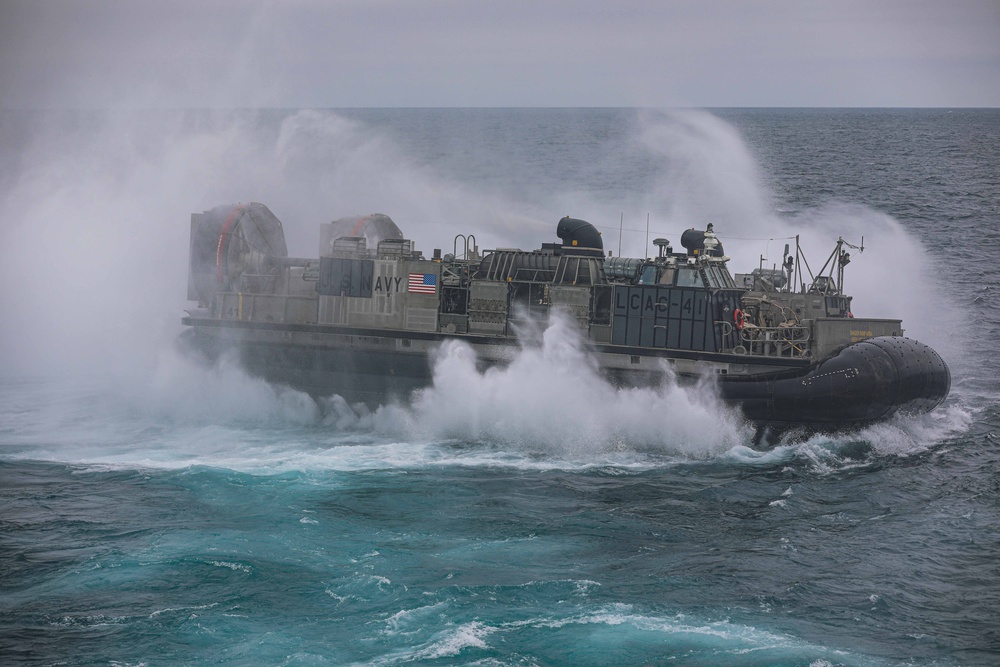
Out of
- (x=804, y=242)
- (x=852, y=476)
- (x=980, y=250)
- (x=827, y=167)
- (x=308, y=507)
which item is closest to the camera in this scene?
(x=308, y=507)

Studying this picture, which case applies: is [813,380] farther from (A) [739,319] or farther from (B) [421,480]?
(B) [421,480]

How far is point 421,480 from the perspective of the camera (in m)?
24.2

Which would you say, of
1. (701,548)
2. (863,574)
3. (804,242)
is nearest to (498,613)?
(701,548)

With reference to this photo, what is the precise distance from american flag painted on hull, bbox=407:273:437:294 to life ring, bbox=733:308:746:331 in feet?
27.5

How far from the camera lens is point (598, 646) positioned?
51.4 feet

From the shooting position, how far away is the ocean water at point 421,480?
16266 mm

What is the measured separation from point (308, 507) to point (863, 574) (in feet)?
36.2

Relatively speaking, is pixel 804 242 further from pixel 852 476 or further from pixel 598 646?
pixel 598 646

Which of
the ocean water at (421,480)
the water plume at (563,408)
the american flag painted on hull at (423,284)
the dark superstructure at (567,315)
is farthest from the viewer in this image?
→ the american flag painted on hull at (423,284)

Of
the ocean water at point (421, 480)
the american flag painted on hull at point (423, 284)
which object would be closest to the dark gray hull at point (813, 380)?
the ocean water at point (421, 480)

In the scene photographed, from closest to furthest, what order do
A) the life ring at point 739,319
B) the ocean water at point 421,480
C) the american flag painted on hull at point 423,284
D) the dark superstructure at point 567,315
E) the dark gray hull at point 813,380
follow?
the ocean water at point 421,480 → the dark gray hull at point 813,380 → the dark superstructure at point 567,315 → the life ring at point 739,319 → the american flag painted on hull at point 423,284

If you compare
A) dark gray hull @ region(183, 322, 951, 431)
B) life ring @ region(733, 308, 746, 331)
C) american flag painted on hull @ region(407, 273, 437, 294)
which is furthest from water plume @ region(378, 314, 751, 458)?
american flag painted on hull @ region(407, 273, 437, 294)

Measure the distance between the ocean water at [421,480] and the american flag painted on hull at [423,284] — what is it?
207 cm

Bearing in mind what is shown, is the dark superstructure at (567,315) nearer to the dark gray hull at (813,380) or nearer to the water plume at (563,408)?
the dark gray hull at (813,380)
